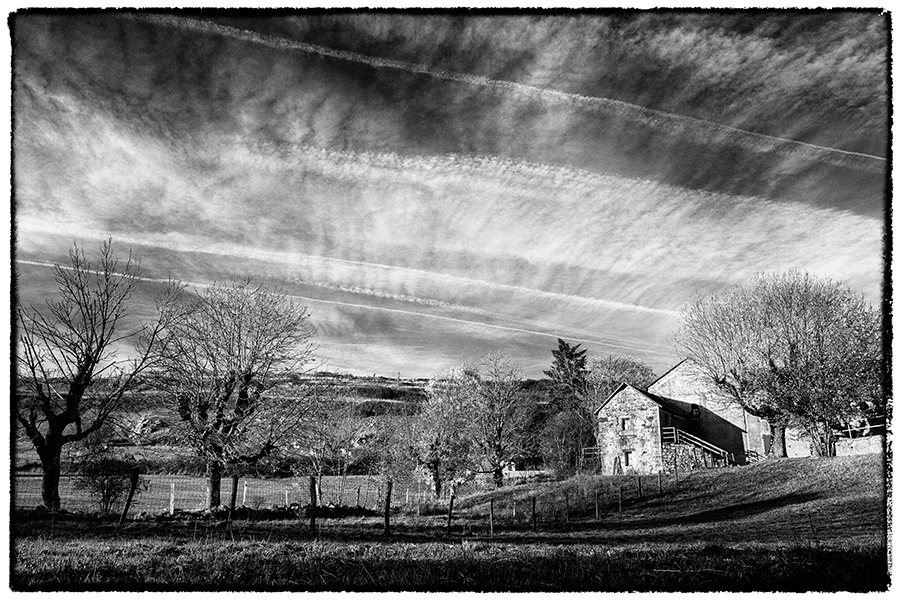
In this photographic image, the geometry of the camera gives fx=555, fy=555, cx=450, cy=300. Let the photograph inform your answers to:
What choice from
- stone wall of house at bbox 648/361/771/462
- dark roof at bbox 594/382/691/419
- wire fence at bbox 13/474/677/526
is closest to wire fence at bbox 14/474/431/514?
wire fence at bbox 13/474/677/526

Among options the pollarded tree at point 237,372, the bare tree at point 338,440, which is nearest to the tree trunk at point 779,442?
the bare tree at point 338,440

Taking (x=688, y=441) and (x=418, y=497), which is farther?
(x=688, y=441)

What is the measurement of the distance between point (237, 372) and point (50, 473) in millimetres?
5174

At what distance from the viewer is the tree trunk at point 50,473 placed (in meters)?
9.86

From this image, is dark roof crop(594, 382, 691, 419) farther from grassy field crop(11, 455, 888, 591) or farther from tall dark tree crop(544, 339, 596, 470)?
grassy field crop(11, 455, 888, 591)

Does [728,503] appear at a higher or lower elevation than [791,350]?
lower

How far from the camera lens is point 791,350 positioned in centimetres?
2209

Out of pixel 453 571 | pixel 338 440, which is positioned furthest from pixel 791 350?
pixel 453 571

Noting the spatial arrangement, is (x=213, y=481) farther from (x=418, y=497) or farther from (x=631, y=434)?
(x=631, y=434)

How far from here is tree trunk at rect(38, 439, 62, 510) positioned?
32.3ft

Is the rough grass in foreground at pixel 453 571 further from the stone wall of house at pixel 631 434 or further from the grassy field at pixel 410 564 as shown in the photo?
the stone wall of house at pixel 631 434

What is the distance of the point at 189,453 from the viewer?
15.8 meters

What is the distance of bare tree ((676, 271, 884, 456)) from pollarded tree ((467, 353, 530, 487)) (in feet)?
31.6

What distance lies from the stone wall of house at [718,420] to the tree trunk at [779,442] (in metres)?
1.53
